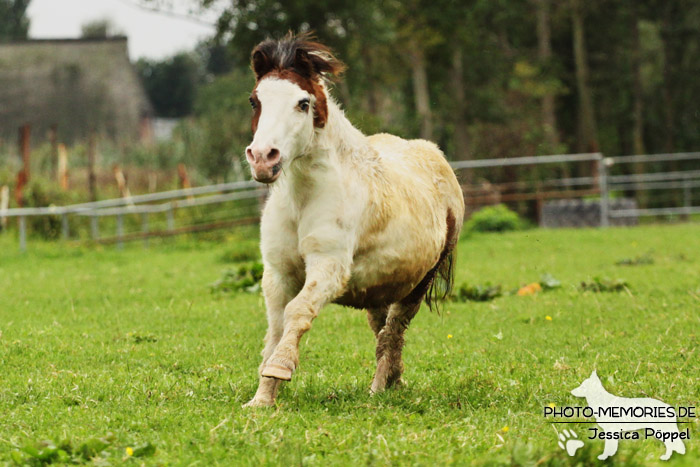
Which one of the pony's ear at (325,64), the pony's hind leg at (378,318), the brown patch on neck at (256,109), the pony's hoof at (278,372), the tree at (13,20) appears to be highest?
the tree at (13,20)

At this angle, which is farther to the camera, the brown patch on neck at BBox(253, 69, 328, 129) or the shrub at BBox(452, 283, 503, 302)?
the shrub at BBox(452, 283, 503, 302)

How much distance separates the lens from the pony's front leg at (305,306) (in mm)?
4824

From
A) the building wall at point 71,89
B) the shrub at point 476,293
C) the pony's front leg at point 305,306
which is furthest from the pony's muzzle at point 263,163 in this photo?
the building wall at point 71,89

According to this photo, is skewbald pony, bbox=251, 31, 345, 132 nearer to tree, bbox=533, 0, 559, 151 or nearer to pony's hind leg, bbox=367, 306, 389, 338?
pony's hind leg, bbox=367, 306, 389, 338

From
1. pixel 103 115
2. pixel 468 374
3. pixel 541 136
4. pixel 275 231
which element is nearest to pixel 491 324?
pixel 468 374

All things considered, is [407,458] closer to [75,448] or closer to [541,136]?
[75,448]

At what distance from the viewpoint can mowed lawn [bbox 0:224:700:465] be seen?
14.5 ft

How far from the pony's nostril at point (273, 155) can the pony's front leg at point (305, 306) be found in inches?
27.8

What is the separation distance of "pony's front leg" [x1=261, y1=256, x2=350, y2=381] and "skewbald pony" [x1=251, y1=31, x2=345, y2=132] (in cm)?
84

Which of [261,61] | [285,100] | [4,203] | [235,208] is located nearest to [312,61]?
[261,61]

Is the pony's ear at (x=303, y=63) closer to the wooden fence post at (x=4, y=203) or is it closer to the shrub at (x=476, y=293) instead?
the shrub at (x=476, y=293)

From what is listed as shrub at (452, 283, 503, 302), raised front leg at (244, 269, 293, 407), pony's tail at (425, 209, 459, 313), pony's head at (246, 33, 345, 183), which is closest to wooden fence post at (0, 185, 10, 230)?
shrub at (452, 283, 503, 302)

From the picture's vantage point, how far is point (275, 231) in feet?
17.5

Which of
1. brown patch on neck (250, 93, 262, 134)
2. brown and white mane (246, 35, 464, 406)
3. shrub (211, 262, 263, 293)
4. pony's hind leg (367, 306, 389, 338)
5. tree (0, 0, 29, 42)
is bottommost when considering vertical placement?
shrub (211, 262, 263, 293)
